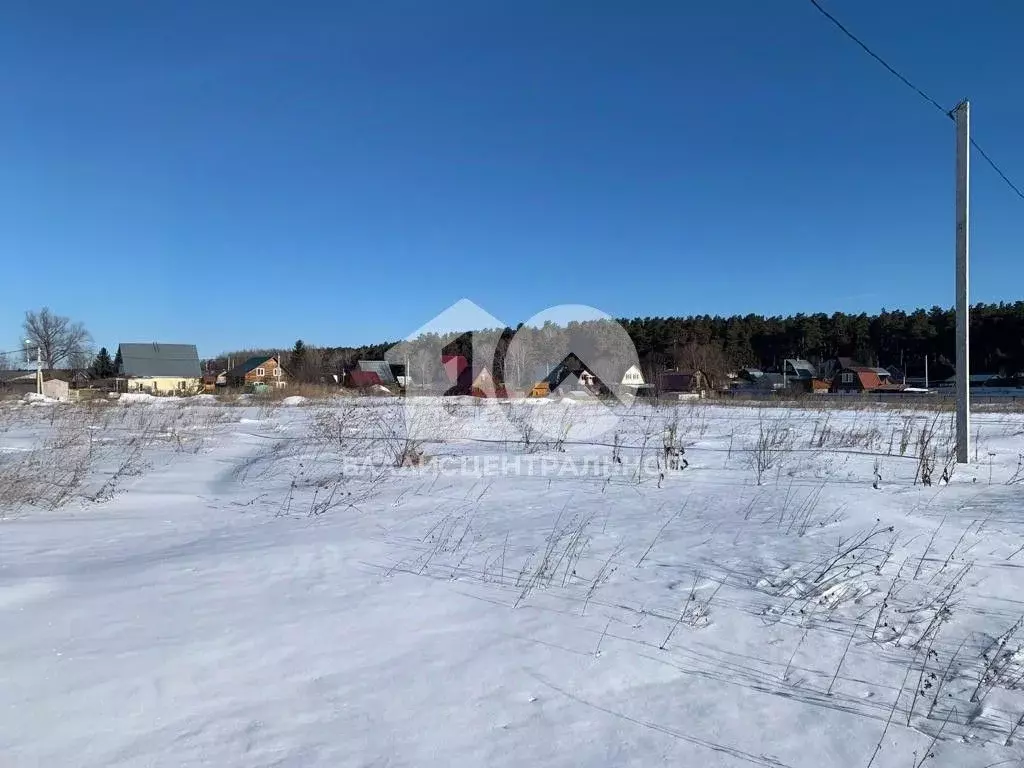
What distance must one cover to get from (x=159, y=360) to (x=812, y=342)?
69.3 m

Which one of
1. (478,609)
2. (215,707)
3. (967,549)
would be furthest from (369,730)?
(967,549)

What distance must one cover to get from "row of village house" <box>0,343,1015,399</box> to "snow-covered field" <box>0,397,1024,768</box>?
2543 centimetres

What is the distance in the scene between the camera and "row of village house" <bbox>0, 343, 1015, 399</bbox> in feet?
120

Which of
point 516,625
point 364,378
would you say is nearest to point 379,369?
point 364,378

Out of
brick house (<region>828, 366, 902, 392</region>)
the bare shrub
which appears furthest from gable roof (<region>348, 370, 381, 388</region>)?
the bare shrub

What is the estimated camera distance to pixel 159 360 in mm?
57562

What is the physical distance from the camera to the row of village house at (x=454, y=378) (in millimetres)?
36656

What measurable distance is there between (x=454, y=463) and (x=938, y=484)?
19.0 feet

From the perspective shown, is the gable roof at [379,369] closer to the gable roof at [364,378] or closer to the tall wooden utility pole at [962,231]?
the gable roof at [364,378]

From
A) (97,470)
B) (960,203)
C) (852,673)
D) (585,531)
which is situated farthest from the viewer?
(960,203)

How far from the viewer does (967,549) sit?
4.04 m

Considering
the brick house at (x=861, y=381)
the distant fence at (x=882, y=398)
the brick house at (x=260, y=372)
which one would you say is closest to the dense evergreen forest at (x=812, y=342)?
the brick house at (x=260, y=372)

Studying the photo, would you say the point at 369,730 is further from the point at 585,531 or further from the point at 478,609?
the point at 585,531

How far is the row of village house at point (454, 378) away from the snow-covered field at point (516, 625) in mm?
25426
